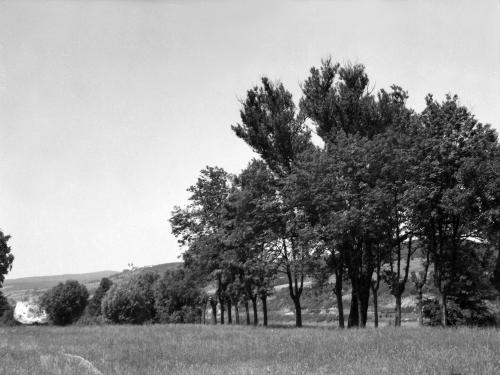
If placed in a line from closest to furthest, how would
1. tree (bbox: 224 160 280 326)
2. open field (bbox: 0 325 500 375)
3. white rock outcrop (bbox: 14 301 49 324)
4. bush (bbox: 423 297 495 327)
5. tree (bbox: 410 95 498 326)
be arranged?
open field (bbox: 0 325 500 375) → tree (bbox: 410 95 498 326) → tree (bbox: 224 160 280 326) → bush (bbox: 423 297 495 327) → white rock outcrop (bbox: 14 301 49 324)

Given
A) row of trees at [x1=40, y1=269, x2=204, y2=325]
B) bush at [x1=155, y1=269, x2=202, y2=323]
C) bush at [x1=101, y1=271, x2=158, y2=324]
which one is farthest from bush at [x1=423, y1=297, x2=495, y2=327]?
bush at [x1=101, y1=271, x2=158, y2=324]

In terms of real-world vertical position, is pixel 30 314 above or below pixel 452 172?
below

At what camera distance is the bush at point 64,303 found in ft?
315

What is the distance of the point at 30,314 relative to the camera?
11669cm

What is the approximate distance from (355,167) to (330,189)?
2.16m

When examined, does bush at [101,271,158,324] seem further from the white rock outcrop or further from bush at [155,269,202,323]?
the white rock outcrop

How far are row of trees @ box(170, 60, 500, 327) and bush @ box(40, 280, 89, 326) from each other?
6650cm

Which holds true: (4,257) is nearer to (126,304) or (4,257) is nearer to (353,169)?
(126,304)

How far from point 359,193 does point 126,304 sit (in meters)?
57.2

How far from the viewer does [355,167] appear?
29.9m

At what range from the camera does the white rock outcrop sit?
108125mm

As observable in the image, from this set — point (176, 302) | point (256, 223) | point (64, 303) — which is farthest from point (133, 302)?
point (256, 223)

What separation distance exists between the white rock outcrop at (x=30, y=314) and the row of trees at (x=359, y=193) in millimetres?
82991

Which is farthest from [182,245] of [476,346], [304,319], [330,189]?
[304,319]
